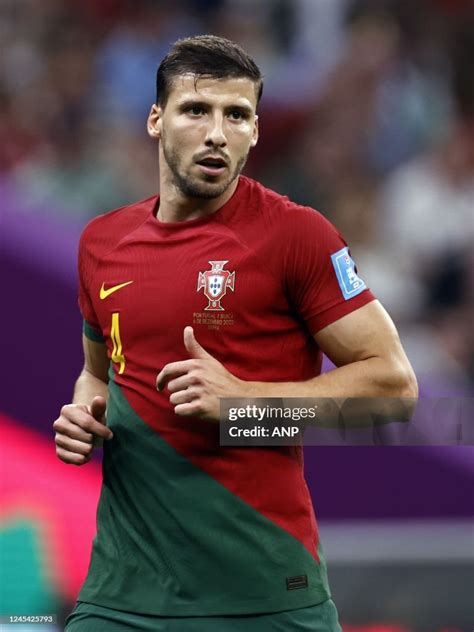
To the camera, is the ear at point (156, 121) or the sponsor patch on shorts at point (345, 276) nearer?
the sponsor patch on shorts at point (345, 276)

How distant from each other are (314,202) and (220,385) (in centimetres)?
495

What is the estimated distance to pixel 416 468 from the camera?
5188 mm

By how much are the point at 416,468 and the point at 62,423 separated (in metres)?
2.27

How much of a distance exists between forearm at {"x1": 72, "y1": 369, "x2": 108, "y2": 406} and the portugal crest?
0.64 meters

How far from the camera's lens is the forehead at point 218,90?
→ 3443 millimetres

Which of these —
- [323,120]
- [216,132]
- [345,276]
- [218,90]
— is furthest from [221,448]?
[323,120]

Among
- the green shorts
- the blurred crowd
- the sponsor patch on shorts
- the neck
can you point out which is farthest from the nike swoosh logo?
the blurred crowd

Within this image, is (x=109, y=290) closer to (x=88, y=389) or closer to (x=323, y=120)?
(x=88, y=389)

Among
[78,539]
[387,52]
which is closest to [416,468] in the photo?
[78,539]

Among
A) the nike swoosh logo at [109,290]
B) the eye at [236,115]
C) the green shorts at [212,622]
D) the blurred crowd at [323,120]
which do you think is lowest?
the green shorts at [212,622]

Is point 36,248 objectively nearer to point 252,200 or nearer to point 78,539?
point 78,539

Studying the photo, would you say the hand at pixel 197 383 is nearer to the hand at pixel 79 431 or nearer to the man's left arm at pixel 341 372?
the man's left arm at pixel 341 372

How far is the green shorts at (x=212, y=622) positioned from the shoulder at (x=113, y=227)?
108 cm

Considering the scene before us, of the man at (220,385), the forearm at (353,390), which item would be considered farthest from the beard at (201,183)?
the forearm at (353,390)
